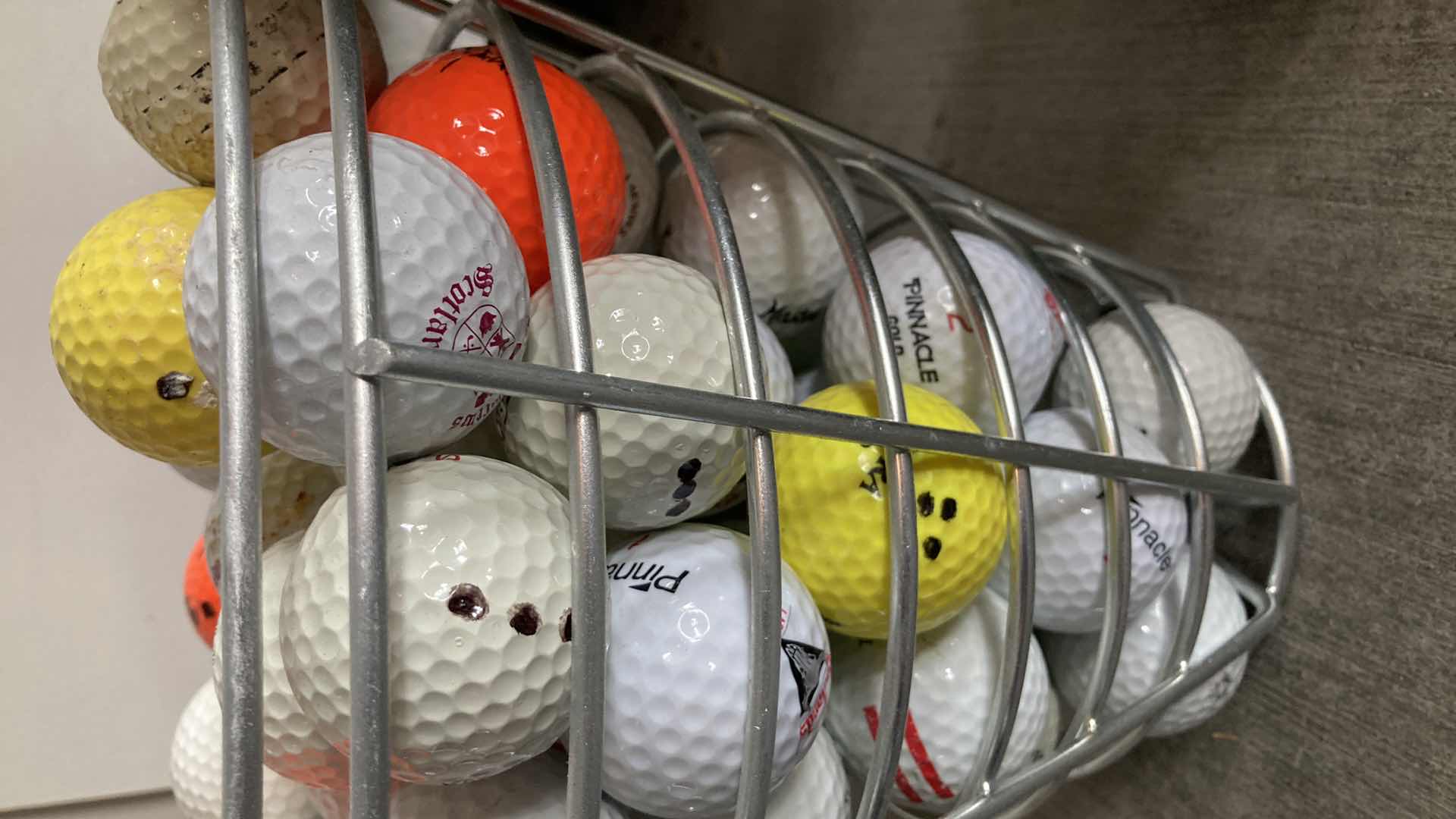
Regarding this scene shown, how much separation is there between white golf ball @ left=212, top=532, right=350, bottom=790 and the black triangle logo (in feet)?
0.55

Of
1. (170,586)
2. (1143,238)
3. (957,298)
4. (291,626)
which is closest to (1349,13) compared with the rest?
(1143,238)

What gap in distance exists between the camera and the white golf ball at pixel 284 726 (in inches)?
12.6

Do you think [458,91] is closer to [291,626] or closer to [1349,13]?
[291,626]

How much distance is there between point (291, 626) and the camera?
0.96 ft

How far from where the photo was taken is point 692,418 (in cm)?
27

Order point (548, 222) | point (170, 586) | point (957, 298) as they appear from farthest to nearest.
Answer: point (170, 586) → point (957, 298) → point (548, 222)

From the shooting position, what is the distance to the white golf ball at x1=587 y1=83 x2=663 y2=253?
18.4 inches

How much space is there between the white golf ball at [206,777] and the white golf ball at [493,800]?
93mm

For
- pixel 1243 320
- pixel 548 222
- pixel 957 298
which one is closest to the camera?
pixel 548 222

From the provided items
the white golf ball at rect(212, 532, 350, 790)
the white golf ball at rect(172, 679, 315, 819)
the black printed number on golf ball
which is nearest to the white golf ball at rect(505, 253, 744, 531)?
the black printed number on golf ball

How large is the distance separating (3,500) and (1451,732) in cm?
99

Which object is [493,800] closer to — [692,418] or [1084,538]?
[692,418]

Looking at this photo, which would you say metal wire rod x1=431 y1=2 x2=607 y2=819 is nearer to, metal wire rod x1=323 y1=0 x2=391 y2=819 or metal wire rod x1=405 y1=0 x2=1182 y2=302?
metal wire rod x1=323 y1=0 x2=391 y2=819

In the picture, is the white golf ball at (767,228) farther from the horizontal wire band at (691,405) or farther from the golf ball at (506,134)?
the horizontal wire band at (691,405)
